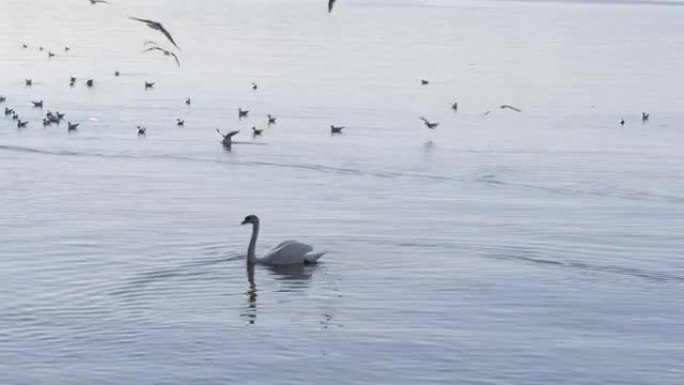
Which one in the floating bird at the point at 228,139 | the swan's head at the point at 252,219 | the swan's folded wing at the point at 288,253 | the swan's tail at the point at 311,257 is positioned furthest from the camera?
the floating bird at the point at 228,139

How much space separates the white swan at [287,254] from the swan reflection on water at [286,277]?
0.36 feet

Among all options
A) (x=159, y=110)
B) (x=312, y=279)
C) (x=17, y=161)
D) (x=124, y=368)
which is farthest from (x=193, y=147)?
(x=124, y=368)

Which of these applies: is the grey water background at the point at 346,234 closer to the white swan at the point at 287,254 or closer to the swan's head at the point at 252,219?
the white swan at the point at 287,254

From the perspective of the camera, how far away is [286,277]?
3088 centimetres

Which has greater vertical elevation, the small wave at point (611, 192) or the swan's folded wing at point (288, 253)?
the small wave at point (611, 192)

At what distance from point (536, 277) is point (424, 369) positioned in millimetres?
7634

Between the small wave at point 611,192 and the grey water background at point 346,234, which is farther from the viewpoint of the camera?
the small wave at point 611,192

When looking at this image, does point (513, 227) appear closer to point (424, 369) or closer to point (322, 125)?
point (424, 369)

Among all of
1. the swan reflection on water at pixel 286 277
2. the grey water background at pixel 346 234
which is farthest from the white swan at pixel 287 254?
the grey water background at pixel 346 234

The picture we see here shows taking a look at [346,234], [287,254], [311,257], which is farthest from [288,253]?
[346,234]

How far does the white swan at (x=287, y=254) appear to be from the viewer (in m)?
31.3

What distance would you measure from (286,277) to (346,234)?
3.98 m

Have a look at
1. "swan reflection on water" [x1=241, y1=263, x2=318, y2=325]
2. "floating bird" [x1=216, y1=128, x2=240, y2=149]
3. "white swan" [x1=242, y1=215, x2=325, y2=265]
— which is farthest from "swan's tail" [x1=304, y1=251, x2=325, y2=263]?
"floating bird" [x1=216, y1=128, x2=240, y2=149]

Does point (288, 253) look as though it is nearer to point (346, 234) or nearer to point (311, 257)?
point (311, 257)
